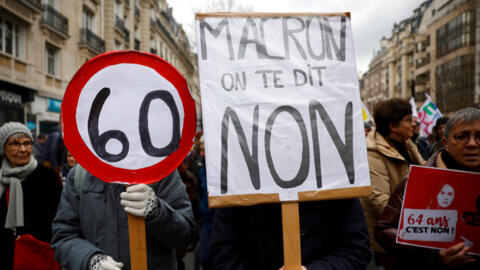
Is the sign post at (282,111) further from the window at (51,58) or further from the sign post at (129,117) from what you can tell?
the window at (51,58)

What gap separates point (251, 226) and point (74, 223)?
3.32 ft

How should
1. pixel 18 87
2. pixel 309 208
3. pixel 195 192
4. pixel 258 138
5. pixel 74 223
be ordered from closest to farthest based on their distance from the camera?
pixel 258 138 < pixel 309 208 < pixel 74 223 < pixel 195 192 < pixel 18 87

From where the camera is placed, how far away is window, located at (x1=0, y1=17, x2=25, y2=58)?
14.0m

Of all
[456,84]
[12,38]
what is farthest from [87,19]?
[456,84]

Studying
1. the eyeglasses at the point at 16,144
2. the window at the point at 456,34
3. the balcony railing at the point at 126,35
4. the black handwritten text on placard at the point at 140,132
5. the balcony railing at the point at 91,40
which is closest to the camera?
the black handwritten text on placard at the point at 140,132

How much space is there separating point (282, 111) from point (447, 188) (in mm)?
943

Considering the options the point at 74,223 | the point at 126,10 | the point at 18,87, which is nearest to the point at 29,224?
the point at 74,223

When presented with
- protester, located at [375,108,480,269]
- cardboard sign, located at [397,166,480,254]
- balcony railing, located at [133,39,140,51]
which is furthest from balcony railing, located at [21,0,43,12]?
cardboard sign, located at [397,166,480,254]

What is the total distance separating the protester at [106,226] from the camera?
1.88 metres

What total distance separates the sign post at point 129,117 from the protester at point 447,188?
122 centimetres

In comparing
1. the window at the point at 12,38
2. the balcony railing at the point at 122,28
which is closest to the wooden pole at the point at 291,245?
the window at the point at 12,38

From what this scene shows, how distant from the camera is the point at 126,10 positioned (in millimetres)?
28250

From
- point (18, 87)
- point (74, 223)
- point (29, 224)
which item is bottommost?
point (29, 224)

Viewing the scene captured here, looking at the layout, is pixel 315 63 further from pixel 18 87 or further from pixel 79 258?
pixel 18 87
